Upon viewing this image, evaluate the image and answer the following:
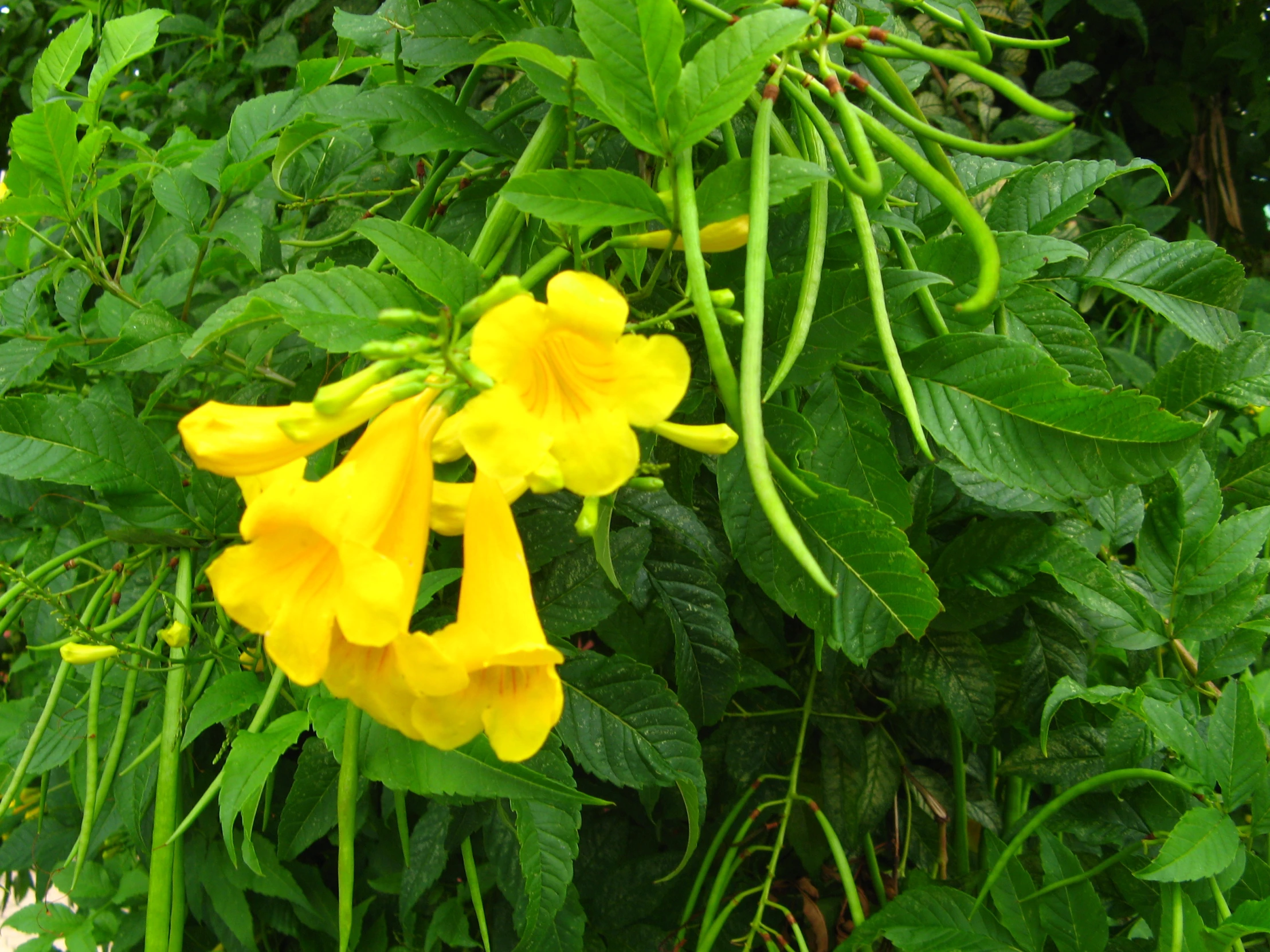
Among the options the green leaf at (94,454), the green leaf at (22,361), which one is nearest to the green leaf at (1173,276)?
the green leaf at (94,454)

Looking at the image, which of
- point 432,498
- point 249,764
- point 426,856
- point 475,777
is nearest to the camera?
point 432,498

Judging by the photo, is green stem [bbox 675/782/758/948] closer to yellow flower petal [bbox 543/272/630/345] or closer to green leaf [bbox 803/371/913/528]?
green leaf [bbox 803/371/913/528]

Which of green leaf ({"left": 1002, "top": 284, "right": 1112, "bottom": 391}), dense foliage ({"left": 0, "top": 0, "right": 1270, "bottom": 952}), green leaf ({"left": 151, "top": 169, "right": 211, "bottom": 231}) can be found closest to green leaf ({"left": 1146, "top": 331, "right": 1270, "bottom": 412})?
dense foliage ({"left": 0, "top": 0, "right": 1270, "bottom": 952})

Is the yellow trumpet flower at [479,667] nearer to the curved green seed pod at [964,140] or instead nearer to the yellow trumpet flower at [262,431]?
the yellow trumpet flower at [262,431]

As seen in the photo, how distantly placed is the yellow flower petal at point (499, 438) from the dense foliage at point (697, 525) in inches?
0.9

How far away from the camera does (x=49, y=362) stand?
125 cm

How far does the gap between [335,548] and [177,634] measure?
0.61 m

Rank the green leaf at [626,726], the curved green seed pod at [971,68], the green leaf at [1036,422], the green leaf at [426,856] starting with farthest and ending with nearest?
the green leaf at [426,856], the green leaf at [626,726], the green leaf at [1036,422], the curved green seed pod at [971,68]

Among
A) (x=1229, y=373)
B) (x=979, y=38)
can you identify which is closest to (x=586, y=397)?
(x=979, y=38)

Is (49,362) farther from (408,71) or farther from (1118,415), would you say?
(1118,415)

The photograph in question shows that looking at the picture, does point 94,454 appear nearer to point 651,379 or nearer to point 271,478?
point 271,478

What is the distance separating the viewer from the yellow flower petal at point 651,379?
0.50 metres

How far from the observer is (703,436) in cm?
55

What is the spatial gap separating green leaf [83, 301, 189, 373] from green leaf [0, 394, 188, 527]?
0.06 m
